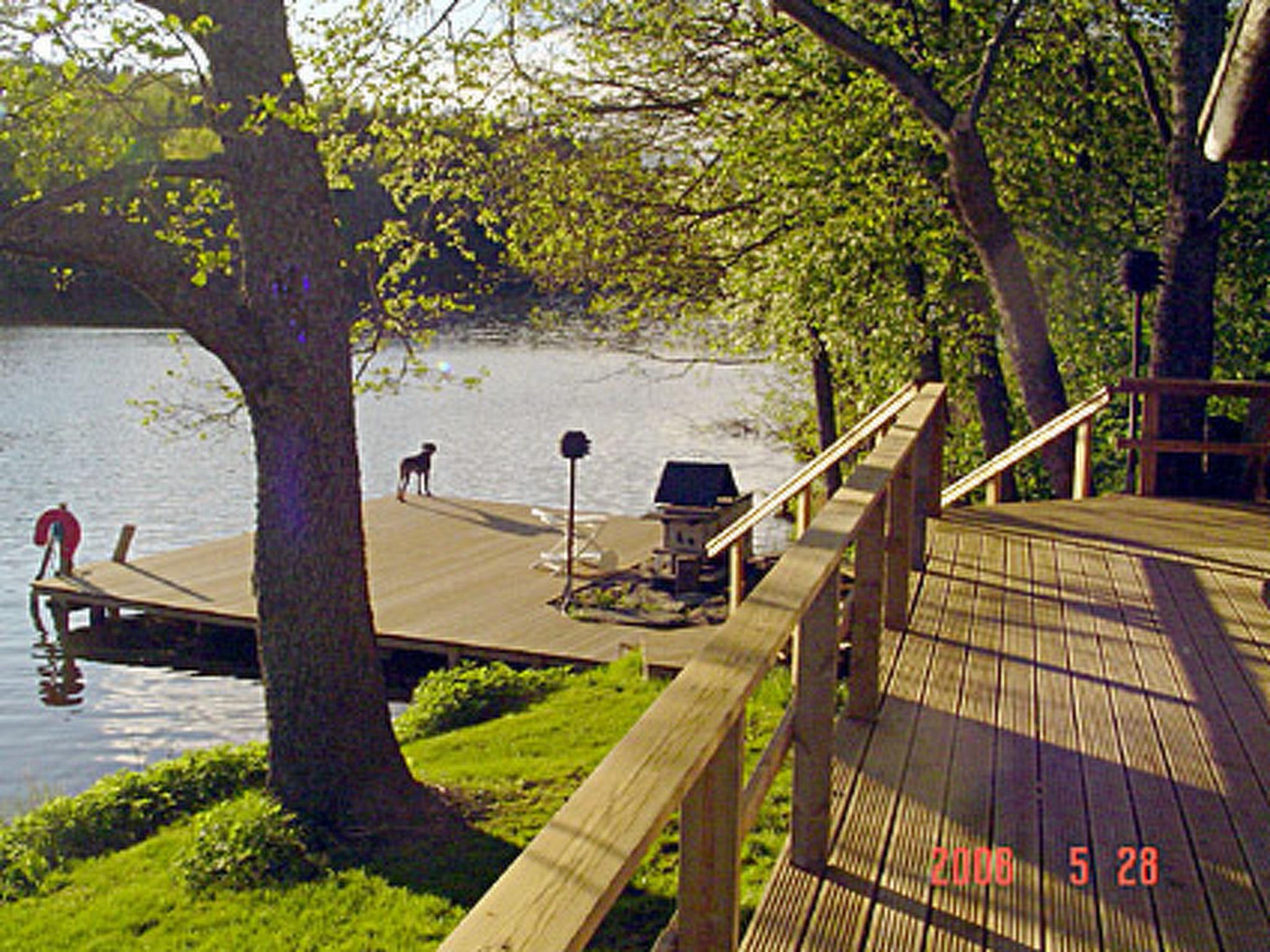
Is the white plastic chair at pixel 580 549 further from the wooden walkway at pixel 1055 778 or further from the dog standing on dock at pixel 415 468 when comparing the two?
the wooden walkway at pixel 1055 778

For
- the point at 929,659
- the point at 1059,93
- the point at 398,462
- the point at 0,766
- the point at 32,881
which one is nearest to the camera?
the point at 929,659

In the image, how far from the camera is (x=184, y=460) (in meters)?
30.0

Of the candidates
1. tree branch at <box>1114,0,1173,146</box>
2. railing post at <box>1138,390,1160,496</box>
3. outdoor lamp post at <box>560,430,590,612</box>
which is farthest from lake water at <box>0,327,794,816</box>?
tree branch at <box>1114,0,1173,146</box>

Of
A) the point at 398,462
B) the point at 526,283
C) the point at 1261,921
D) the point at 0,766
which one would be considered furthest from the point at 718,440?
the point at 1261,921

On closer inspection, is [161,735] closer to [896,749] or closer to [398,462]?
[896,749]

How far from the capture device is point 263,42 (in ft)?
24.5

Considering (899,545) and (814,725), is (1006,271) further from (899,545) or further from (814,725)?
(814,725)

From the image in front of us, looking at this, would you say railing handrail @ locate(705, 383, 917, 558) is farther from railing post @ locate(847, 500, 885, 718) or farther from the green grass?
railing post @ locate(847, 500, 885, 718)

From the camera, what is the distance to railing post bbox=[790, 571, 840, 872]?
351 centimetres

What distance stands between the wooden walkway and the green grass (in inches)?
43.0

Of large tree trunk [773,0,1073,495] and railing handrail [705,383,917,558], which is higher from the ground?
large tree trunk [773,0,1073,495]

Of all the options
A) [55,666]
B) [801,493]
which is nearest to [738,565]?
[801,493]

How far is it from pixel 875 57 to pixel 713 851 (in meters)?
9.45

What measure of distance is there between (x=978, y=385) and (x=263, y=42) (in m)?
11.0
